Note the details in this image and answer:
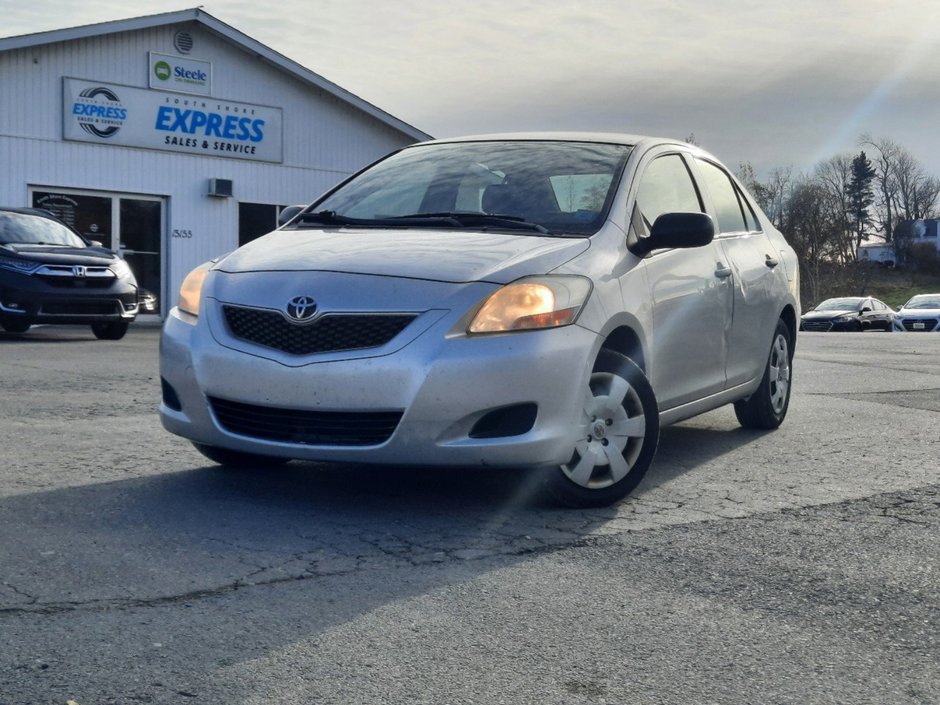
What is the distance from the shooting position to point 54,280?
14.4m

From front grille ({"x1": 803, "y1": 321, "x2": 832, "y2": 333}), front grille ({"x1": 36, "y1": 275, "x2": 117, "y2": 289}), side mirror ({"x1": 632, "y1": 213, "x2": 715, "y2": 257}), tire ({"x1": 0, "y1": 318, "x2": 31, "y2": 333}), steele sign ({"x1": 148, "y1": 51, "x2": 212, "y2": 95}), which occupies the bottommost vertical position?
front grille ({"x1": 803, "y1": 321, "x2": 832, "y2": 333})

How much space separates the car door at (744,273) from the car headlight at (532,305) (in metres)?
1.73

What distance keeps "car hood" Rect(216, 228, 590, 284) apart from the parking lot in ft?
2.99

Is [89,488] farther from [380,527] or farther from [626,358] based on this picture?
[626,358]

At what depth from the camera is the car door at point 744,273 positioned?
622 cm

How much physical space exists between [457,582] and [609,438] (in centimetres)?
131

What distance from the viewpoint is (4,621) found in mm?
3145

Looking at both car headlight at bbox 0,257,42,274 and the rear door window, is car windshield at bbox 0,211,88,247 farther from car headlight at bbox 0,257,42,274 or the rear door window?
the rear door window

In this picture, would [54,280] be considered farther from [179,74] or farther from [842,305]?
[842,305]

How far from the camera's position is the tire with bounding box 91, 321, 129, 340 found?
15672 millimetres

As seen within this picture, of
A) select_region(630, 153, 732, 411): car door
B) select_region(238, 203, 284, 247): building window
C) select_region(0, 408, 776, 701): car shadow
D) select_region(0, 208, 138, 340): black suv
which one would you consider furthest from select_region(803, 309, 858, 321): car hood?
select_region(0, 408, 776, 701): car shadow

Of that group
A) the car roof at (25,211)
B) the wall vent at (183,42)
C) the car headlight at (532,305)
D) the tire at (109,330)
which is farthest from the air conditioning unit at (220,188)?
the car headlight at (532,305)

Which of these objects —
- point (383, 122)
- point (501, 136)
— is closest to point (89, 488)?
point (501, 136)

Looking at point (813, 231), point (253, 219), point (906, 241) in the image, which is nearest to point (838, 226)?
point (813, 231)
